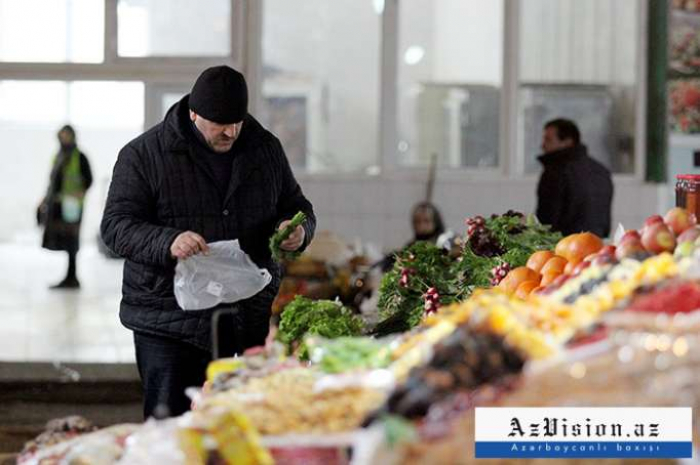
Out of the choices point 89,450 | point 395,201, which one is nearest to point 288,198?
point 89,450

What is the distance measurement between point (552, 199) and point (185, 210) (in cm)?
380

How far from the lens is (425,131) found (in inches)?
370

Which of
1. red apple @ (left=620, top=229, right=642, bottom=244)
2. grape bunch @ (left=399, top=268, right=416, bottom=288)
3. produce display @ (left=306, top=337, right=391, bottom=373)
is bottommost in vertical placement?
grape bunch @ (left=399, top=268, right=416, bottom=288)

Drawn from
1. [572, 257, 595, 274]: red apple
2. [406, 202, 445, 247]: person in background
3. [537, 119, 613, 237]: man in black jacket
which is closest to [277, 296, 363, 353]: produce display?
[572, 257, 595, 274]: red apple

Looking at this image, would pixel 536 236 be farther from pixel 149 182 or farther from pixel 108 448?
pixel 108 448

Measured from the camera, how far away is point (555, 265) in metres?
3.44

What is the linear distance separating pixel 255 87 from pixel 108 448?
6.75 metres

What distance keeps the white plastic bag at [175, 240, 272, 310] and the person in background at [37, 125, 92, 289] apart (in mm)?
5351

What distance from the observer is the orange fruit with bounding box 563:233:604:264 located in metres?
3.42

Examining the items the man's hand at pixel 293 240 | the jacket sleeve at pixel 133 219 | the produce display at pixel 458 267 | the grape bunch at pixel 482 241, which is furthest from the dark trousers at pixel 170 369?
the grape bunch at pixel 482 241

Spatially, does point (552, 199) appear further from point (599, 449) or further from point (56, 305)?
point (599, 449)

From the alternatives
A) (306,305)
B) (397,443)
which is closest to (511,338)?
(397,443)

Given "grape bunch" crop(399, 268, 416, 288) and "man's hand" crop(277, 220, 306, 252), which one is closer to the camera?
"man's hand" crop(277, 220, 306, 252)

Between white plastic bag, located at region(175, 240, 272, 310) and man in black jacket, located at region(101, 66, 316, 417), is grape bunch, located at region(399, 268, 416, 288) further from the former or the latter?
white plastic bag, located at region(175, 240, 272, 310)
